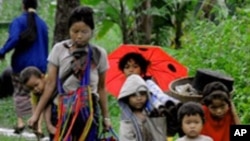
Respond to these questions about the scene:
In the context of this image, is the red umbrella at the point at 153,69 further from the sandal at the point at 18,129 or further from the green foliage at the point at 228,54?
the sandal at the point at 18,129

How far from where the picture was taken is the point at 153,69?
762 centimetres

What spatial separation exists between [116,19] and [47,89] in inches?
308

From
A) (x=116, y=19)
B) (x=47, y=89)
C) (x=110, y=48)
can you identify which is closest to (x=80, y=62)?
(x=47, y=89)

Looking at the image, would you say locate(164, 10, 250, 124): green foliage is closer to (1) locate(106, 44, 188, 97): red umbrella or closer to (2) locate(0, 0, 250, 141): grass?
(2) locate(0, 0, 250, 141): grass

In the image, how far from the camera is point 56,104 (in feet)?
21.7

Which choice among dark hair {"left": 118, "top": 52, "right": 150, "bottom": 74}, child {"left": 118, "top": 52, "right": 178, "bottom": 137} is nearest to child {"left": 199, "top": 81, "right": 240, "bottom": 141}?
child {"left": 118, "top": 52, "right": 178, "bottom": 137}

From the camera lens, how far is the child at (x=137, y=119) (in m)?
6.32

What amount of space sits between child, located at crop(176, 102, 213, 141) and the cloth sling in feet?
2.48

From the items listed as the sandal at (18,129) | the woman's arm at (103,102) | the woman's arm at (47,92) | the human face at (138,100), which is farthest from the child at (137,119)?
the sandal at (18,129)

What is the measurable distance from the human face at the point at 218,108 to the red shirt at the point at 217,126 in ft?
0.15

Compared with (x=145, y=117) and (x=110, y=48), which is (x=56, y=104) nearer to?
(x=145, y=117)

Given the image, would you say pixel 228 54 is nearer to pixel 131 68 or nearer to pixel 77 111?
pixel 131 68

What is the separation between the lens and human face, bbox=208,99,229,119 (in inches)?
242

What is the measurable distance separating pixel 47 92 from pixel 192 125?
1.23 m
